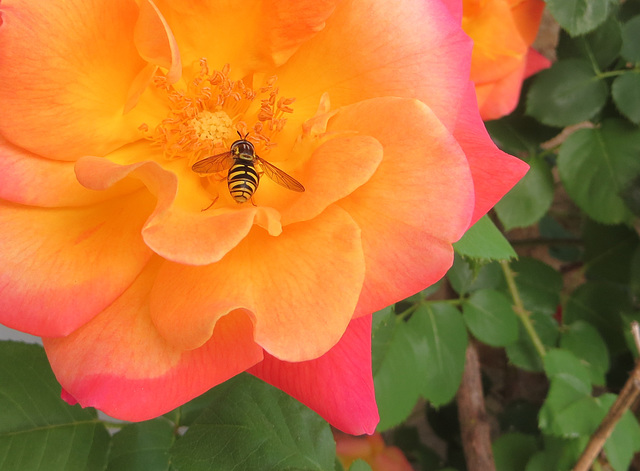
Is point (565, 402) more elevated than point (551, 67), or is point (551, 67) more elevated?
point (551, 67)

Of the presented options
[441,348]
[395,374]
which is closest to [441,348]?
[441,348]

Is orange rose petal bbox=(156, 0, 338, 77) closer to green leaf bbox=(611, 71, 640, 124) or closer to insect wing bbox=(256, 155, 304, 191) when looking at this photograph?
insect wing bbox=(256, 155, 304, 191)

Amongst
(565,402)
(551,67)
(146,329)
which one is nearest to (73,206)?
(146,329)

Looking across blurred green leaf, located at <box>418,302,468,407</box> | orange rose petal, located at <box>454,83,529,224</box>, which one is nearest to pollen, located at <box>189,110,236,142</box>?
orange rose petal, located at <box>454,83,529,224</box>

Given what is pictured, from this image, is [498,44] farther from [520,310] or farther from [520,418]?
[520,418]

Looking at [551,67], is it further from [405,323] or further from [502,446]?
[502,446]

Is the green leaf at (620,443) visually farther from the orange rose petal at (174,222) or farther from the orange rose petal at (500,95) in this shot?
the orange rose petal at (174,222)
